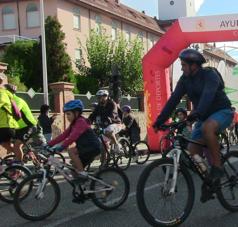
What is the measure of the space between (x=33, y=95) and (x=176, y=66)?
19.9 feet

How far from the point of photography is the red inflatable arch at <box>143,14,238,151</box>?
17266 mm

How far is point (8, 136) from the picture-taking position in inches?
375

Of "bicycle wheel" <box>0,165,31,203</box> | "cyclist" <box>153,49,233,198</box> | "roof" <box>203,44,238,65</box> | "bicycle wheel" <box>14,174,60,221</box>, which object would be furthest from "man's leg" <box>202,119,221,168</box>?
"roof" <box>203,44,238,65</box>

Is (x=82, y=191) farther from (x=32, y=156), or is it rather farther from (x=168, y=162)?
(x=32, y=156)

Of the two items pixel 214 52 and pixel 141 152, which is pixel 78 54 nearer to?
pixel 141 152

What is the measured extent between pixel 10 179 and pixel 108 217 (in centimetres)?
172

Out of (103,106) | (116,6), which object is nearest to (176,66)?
(103,106)

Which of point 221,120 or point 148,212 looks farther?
point 221,120

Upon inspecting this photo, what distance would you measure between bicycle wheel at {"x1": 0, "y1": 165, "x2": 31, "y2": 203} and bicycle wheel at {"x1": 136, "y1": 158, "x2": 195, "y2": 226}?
2213 millimetres

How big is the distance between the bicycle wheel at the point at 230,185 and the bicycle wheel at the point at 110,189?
1387 millimetres

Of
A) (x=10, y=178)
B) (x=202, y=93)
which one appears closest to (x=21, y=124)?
(x=10, y=178)

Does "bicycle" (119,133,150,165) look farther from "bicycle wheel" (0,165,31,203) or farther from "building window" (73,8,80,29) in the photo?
"building window" (73,8,80,29)

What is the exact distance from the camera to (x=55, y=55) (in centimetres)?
3697

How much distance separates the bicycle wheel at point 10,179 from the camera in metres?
7.70
